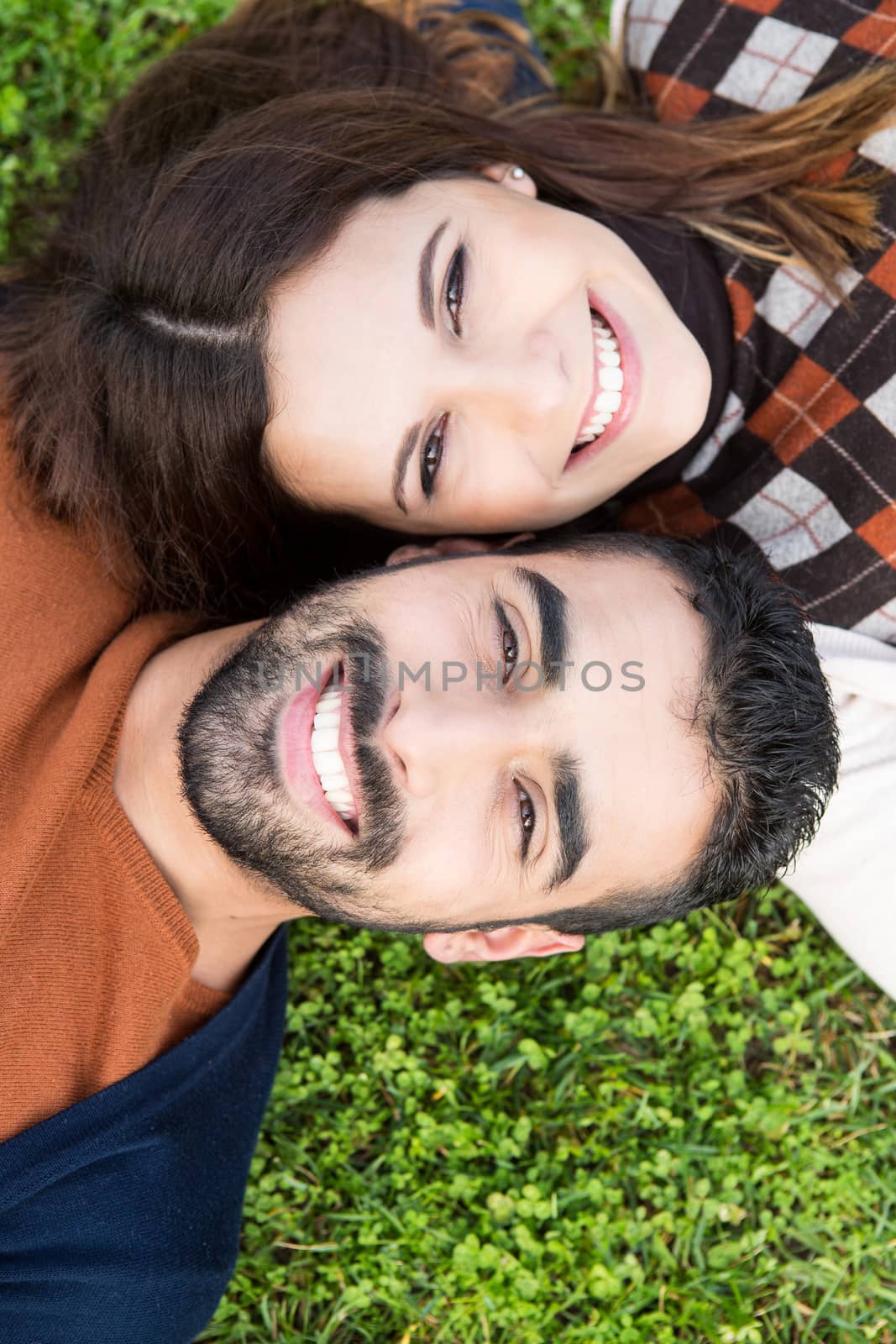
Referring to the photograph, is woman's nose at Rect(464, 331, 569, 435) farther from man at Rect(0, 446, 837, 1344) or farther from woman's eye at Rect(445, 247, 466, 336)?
man at Rect(0, 446, 837, 1344)

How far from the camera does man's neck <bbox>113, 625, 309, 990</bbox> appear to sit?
8.32 ft

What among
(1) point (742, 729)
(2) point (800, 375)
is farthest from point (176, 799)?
(2) point (800, 375)

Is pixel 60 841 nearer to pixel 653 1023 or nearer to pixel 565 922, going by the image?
pixel 565 922

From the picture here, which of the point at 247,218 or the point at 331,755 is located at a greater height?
the point at 247,218

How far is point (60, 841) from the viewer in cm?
246

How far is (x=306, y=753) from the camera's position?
2.23m

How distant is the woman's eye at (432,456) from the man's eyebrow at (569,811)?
70 cm

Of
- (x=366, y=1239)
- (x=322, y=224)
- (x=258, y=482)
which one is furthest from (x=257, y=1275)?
(x=322, y=224)

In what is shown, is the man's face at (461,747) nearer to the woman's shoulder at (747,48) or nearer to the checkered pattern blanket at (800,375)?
the checkered pattern blanket at (800,375)

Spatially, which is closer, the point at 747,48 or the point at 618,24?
the point at 747,48

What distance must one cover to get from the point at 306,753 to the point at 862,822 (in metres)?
1.62

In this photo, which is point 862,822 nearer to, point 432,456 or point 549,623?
point 549,623

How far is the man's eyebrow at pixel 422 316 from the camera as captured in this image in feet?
7.48

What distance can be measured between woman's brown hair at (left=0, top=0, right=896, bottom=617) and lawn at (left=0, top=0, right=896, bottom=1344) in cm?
135
